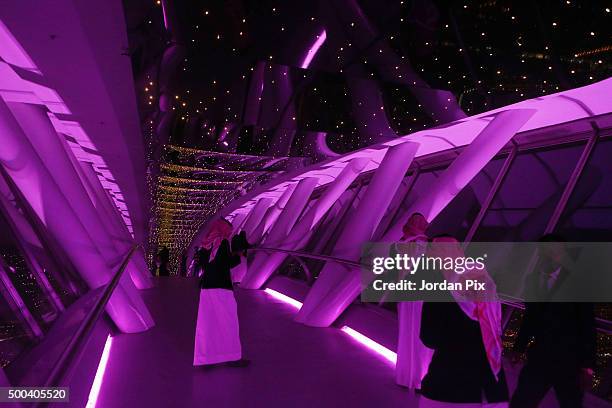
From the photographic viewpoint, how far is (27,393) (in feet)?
8.20

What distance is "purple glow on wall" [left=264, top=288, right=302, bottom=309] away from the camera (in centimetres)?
1358

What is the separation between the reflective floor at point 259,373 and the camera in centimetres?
566

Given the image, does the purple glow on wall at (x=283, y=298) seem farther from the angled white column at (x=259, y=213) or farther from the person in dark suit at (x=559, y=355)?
the person in dark suit at (x=559, y=355)

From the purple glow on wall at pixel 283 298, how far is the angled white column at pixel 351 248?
9.22ft

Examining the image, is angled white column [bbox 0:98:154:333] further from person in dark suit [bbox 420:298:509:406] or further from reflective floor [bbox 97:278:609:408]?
person in dark suit [bbox 420:298:509:406]

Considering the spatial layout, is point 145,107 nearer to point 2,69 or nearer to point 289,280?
point 2,69

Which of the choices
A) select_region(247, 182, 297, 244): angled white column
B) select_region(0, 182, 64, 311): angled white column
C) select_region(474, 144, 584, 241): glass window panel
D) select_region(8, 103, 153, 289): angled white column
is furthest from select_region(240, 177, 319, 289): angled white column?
select_region(0, 182, 64, 311): angled white column

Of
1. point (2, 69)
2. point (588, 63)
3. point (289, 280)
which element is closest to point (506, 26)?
point (588, 63)

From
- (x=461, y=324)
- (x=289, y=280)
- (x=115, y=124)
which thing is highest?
(x=115, y=124)

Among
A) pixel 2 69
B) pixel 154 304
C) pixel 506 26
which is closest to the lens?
pixel 506 26

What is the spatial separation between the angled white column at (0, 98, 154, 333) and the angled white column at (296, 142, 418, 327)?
10.9ft

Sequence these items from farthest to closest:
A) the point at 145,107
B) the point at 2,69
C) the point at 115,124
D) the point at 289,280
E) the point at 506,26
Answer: the point at 289,280 → the point at 115,124 → the point at 145,107 → the point at 2,69 → the point at 506,26

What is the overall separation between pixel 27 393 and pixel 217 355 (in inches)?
180

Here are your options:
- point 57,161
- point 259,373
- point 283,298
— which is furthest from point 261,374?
point 283,298
